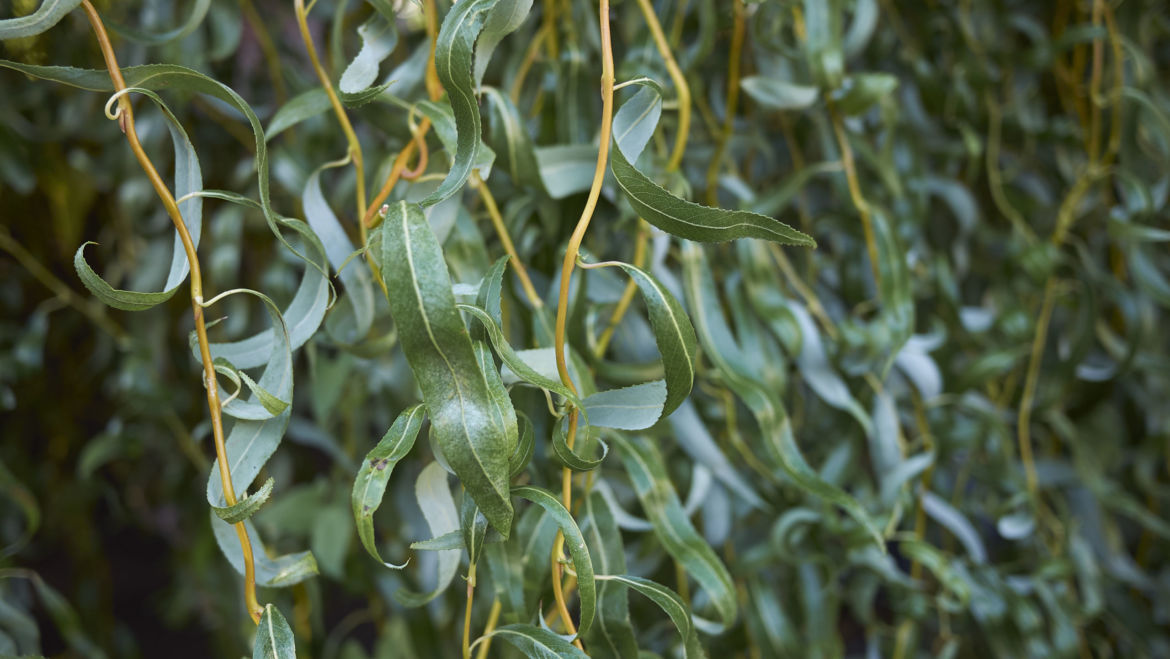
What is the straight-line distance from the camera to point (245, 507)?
29cm

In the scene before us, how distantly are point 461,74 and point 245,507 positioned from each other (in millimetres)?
169

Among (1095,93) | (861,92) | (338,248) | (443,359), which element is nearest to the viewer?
(443,359)

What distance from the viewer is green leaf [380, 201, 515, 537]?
0.84ft

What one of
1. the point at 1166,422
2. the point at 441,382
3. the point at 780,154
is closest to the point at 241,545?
the point at 441,382

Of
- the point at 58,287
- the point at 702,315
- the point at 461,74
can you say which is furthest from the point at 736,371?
the point at 58,287

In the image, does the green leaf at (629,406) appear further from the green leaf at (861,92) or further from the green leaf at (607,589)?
the green leaf at (861,92)

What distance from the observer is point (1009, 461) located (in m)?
0.60

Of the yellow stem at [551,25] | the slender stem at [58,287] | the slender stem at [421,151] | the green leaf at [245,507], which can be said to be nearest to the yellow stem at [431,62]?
the slender stem at [421,151]

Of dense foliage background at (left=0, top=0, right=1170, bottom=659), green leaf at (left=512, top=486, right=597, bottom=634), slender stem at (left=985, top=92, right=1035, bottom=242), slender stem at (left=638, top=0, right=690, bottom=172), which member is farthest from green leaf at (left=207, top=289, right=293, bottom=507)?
slender stem at (left=985, top=92, right=1035, bottom=242)

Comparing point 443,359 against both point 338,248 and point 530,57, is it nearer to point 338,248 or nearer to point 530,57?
point 338,248

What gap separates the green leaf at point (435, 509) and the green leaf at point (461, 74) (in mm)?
128

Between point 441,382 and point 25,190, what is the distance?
0.50 m

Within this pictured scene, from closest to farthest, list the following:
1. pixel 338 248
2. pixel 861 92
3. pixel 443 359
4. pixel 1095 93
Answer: pixel 443 359
pixel 338 248
pixel 861 92
pixel 1095 93

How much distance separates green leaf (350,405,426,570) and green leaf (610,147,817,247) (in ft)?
0.40
